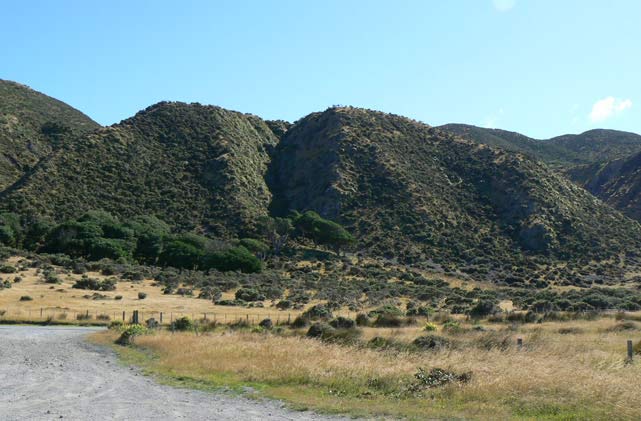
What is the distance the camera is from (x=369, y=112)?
120 meters

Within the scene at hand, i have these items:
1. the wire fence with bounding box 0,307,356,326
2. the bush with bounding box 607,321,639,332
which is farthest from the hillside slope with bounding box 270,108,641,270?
the bush with bounding box 607,321,639,332

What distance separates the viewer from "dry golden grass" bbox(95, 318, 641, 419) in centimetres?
1055

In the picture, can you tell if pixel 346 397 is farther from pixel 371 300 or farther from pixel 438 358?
pixel 371 300

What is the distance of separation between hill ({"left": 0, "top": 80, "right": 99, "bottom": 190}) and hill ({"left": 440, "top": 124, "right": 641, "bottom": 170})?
339ft

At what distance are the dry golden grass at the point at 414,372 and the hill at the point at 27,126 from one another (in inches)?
3417

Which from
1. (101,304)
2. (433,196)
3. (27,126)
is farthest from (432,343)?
(27,126)

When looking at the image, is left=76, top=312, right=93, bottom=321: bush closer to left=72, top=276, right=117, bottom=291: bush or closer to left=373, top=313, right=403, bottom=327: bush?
left=72, top=276, right=117, bottom=291: bush

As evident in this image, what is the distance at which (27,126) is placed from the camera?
10750cm

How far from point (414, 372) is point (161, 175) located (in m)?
89.6

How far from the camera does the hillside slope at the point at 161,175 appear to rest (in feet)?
283

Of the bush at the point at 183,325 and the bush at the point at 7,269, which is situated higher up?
the bush at the point at 7,269

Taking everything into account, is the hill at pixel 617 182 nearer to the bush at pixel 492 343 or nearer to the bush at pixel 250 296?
the bush at pixel 250 296

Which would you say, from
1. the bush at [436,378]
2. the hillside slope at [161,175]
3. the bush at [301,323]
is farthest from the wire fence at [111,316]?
the hillside slope at [161,175]

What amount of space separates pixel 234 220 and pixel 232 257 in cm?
2154
